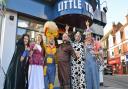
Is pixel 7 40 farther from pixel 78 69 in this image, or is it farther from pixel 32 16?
pixel 78 69

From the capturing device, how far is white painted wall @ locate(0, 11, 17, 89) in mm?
8961

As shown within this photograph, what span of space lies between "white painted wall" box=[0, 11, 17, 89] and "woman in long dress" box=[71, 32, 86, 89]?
3558mm

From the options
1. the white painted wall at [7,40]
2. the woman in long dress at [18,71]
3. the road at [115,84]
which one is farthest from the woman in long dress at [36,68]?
the road at [115,84]


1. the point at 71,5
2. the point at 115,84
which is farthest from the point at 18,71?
the point at 115,84

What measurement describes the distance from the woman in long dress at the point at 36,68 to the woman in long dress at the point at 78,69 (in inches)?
33.8

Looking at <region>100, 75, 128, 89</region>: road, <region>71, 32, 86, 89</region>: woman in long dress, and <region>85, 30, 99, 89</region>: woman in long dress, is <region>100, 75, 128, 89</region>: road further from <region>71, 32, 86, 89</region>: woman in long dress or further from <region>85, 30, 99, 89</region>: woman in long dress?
<region>71, 32, 86, 89</region>: woman in long dress

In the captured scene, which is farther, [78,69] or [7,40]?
[7,40]

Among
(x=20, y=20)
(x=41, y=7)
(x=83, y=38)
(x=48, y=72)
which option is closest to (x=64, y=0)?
(x=41, y=7)

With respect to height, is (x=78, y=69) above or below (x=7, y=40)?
below

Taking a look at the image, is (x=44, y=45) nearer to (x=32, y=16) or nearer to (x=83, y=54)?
(x=83, y=54)

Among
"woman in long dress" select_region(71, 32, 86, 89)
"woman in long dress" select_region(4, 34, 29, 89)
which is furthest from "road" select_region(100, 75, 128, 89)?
"woman in long dress" select_region(4, 34, 29, 89)

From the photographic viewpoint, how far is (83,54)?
639 centimetres

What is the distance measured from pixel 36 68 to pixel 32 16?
189 inches

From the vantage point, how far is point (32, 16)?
33.7 ft
